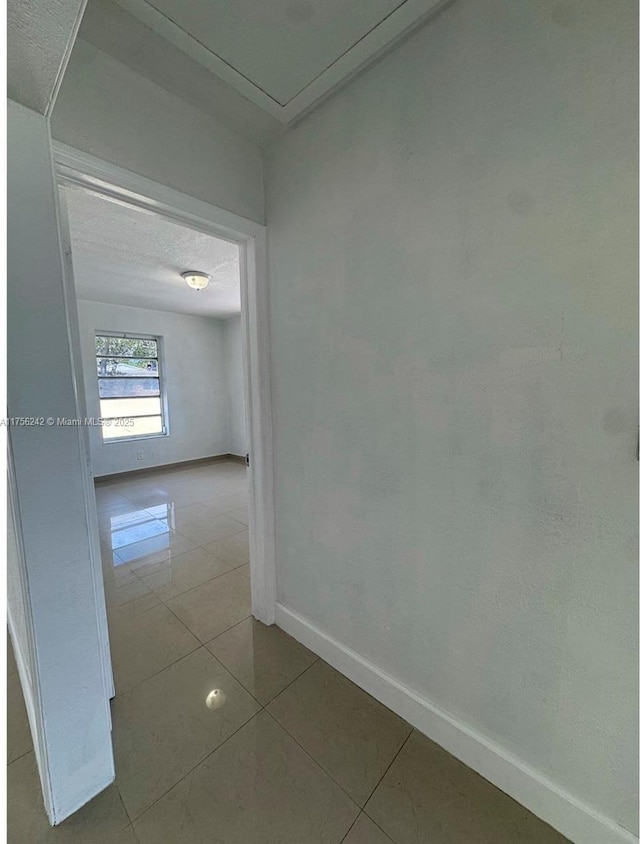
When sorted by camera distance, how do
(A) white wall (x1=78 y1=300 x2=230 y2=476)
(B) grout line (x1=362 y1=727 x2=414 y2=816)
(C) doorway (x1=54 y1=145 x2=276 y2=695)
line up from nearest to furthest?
(B) grout line (x1=362 y1=727 x2=414 y2=816)
(C) doorway (x1=54 y1=145 x2=276 y2=695)
(A) white wall (x1=78 y1=300 x2=230 y2=476)

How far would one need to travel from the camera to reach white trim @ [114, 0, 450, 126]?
1048mm

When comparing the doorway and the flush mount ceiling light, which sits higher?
the flush mount ceiling light

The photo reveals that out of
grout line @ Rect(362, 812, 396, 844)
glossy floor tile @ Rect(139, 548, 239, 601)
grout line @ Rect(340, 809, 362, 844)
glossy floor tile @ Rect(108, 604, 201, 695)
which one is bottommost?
grout line @ Rect(362, 812, 396, 844)

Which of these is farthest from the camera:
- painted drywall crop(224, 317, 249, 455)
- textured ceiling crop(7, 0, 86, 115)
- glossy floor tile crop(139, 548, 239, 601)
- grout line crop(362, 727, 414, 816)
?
painted drywall crop(224, 317, 249, 455)

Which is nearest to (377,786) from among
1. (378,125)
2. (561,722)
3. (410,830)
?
(410,830)

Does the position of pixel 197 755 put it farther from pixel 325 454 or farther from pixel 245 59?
pixel 245 59

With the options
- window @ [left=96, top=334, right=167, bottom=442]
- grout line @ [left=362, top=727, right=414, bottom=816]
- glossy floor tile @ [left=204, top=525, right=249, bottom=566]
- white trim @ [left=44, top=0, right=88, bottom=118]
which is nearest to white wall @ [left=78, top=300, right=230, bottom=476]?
window @ [left=96, top=334, right=167, bottom=442]

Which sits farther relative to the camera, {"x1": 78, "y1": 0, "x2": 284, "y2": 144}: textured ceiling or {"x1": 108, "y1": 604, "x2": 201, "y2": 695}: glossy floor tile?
{"x1": 108, "y1": 604, "x2": 201, "y2": 695}: glossy floor tile

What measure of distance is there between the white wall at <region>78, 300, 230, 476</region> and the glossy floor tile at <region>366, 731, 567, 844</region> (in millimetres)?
4987

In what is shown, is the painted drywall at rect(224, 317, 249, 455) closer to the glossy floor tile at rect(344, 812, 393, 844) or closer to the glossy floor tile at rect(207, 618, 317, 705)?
the glossy floor tile at rect(207, 618, 317, 705)

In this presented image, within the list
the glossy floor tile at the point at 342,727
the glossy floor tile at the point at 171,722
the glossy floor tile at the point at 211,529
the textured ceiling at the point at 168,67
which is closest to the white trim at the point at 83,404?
the glossy floor tile at the point at 171,722

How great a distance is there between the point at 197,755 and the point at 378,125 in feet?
8.19

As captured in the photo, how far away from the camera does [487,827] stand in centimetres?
103

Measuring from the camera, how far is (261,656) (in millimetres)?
1694
